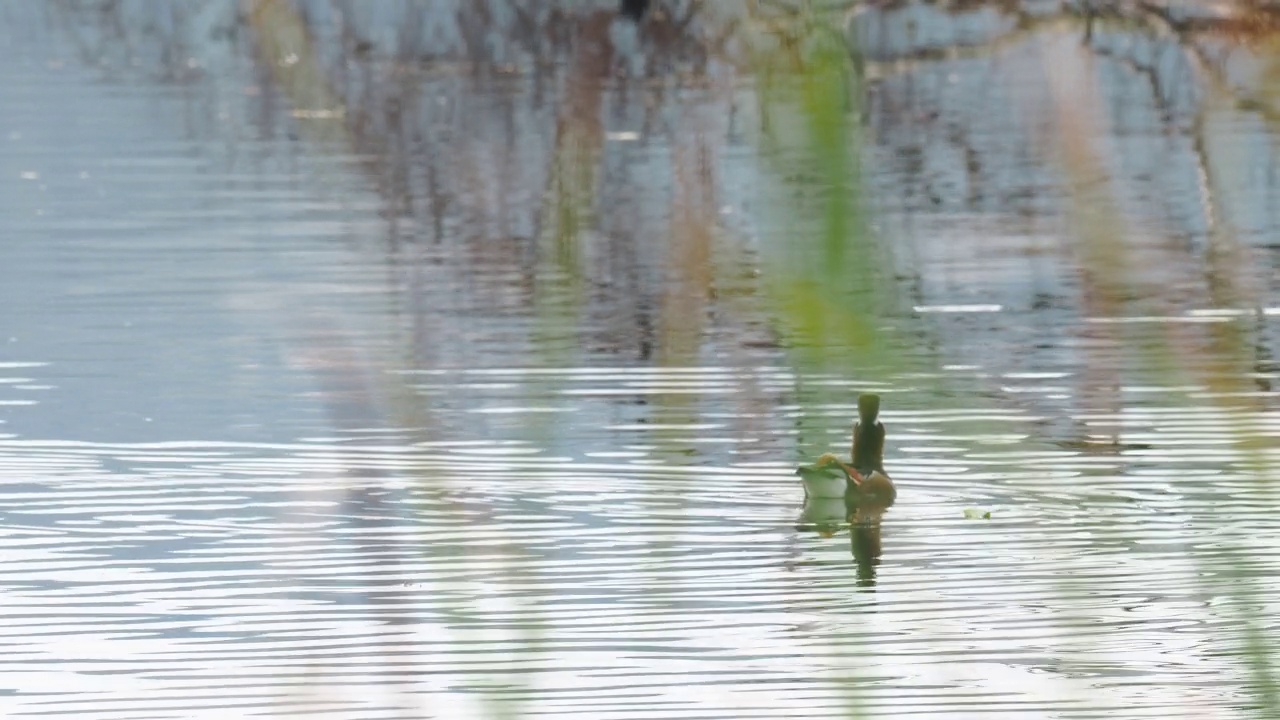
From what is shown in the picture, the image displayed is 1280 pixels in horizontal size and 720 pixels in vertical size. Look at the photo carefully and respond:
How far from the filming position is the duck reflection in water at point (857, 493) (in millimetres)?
10258

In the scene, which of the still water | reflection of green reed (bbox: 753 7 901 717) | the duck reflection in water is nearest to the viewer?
reflection of green reed (bbox: 753 7 901 717)

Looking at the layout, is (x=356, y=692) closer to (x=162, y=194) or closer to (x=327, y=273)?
(x=327, y=273)

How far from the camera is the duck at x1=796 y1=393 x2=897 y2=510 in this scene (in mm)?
10352

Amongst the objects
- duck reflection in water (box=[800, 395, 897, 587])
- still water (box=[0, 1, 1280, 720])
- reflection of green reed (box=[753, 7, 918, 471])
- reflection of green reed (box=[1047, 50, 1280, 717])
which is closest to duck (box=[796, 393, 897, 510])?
duck reflection in water (box=[800, 395, 897, 587])

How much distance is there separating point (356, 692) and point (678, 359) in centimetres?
510

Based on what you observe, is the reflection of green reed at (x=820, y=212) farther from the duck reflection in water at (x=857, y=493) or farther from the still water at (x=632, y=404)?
the duck reflection in water at (x=857, y=493)

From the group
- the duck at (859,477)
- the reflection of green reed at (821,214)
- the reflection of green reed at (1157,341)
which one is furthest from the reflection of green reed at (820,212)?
the duck at (859,477)

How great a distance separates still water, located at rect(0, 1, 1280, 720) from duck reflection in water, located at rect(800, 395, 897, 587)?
2.0 inches

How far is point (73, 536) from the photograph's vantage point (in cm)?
1014

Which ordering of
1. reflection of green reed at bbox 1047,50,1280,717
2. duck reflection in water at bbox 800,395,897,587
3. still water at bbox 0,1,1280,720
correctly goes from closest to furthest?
reflection of green reed at bbox 1047,50,1280,717 → still water at bbox 0,1,1280,720 → duck reflection in water at bbox 800,395,897,587

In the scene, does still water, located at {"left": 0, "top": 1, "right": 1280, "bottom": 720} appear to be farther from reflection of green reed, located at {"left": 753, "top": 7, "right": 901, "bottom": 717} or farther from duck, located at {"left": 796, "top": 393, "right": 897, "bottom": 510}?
duck, located at {"left": 796, "top": 393, "right": 897, "bottom": 510}

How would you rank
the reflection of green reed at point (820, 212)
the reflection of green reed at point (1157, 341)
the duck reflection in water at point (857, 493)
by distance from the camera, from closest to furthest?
the reflection of green reed at point (820, 212), the reflection of green reed at point (1157, 341), the duck reflection in water at point (857, 493)

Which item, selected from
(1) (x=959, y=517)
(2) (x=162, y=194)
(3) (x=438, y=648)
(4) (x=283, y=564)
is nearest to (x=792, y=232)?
(3) (x=438, y=648)

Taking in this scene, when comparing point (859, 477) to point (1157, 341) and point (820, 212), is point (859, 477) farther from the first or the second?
point (820, 212)
